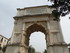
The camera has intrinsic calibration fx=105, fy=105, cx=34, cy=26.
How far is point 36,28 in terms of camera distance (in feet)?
55.1

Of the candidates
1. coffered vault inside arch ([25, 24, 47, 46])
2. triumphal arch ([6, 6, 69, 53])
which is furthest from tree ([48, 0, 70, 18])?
coffered vault inside arch ([25, 24, 47, 46])

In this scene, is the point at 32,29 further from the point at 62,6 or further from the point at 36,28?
the point at 62,6

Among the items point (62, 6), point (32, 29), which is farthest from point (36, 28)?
point (62, 6)

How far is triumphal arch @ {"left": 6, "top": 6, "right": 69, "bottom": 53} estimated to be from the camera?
13.2 meters

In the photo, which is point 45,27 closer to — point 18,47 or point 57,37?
point 57,37

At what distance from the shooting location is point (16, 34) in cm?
1483

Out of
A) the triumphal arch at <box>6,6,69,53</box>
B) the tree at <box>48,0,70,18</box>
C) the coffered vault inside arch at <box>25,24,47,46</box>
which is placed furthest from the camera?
the coffered vault inside arch at <box>25,24,47,46</box>

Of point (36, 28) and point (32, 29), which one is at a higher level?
point (36, 28)

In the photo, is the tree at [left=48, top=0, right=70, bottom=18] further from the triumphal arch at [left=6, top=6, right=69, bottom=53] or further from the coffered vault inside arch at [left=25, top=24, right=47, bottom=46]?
the coffered vault inside arch at [left=25, top=24, right=47, bottom=46]

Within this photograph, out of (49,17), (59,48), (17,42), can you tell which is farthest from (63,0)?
(17,42)

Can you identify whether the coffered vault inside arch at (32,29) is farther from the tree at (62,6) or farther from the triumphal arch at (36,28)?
the tree at (62,6)

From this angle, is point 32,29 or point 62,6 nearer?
point 62,6

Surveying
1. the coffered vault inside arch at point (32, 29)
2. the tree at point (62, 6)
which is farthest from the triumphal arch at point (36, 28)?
the tree at point (62, 6)

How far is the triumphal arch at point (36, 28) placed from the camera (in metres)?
13.2
